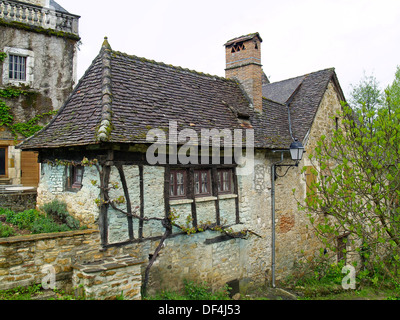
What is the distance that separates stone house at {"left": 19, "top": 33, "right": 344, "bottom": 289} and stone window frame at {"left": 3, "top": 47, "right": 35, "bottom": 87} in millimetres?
5224

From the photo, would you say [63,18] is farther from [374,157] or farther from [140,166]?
[374,157]

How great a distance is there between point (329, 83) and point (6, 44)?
12211mm

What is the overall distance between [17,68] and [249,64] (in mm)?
8598

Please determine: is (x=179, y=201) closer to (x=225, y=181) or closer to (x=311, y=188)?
(x=225, y=181)

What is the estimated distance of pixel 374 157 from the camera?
6.85 m

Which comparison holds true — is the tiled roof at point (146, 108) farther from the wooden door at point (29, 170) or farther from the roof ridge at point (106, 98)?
the wooden door at point (29, 170)

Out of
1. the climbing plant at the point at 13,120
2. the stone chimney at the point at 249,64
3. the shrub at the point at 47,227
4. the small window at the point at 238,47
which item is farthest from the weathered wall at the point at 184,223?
the climbing plant at the point at 13,120

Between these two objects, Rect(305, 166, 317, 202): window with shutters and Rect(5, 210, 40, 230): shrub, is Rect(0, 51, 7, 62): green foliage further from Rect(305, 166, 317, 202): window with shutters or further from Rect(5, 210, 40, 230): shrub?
Rect(305, 166, 317, 202): window with shutters

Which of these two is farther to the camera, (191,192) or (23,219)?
(191,192)

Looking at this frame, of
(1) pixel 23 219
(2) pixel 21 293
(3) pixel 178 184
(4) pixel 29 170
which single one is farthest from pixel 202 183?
(4) pixel 29 170

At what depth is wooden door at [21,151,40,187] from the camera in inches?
498

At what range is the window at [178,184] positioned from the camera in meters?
8.09

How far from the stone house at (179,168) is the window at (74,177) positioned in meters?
0.02

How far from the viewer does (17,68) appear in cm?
1262
